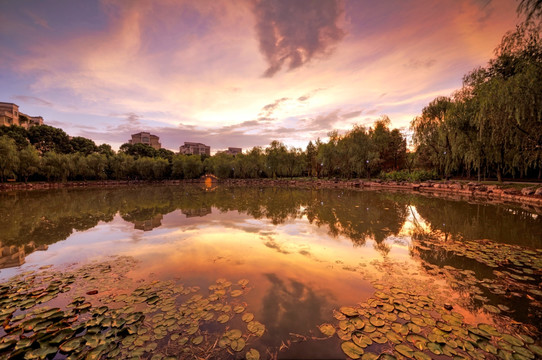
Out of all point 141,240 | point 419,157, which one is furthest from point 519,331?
point 419,157

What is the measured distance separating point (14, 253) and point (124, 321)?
19.6ft

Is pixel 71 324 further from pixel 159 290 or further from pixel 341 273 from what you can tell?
pixel 341 273

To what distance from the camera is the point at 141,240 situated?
738 centimetres

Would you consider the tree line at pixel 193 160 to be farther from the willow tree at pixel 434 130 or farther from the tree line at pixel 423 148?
the willow tree at pixel 434 130

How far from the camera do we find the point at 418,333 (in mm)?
2943

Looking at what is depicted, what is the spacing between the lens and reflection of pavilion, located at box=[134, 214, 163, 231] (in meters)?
9.10

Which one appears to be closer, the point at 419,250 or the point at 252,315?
the point at 252,315

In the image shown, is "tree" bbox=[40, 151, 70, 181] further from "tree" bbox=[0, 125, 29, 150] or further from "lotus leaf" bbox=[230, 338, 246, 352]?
"lotus leaf" bbox=[230, 338, 246, 352]

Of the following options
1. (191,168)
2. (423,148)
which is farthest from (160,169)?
(423,148)

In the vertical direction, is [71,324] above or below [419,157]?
below

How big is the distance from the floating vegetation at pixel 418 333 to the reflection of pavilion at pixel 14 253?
25.2ft

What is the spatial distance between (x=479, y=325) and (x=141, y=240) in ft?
27.9

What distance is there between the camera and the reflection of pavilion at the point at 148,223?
910 cm

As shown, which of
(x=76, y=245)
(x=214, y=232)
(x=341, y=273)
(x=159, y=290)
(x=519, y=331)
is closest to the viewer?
(x=519, y=331)
